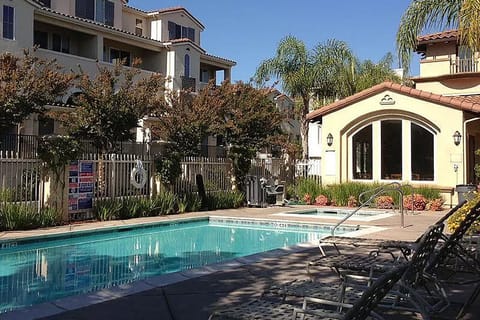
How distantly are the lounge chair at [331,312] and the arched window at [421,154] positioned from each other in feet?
54.0

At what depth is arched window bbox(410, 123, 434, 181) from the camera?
778 inches

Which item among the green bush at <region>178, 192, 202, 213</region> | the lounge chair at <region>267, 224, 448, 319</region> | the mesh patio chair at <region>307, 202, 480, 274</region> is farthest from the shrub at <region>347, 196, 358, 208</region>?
the lounge chair at <region>267, 224, 448, 319</region>

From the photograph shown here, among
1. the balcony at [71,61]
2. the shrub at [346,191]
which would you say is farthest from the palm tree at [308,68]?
the balcony at [71,61]

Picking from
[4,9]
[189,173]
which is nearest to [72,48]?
[4,9]

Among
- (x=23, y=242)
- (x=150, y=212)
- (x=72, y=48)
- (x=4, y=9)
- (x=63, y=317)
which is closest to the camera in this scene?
(x=63, y=317)

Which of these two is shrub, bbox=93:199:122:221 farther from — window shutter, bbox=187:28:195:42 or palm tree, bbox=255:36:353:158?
window shutter, bbox=187:28:195:42

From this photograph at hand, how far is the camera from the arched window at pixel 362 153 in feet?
69.7

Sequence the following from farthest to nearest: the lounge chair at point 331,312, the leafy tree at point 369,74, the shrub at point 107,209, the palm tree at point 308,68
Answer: the leafy tree at point 369,74 < the palm tree at point 308,68 < the shrub at point 107,209 < the lounge chair at point 331,312

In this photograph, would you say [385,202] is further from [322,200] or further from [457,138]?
[457,138]

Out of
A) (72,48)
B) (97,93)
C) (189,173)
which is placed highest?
(72,48)

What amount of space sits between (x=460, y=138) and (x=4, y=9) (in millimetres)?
19411

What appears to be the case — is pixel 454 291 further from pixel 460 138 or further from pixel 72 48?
pixel 72 48

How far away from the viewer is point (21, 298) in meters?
7.12

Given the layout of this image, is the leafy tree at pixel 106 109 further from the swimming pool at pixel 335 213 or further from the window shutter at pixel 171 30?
the window shutter at pixel 171 30
